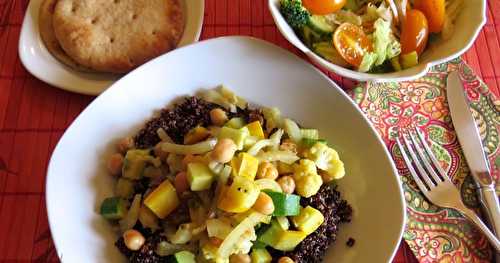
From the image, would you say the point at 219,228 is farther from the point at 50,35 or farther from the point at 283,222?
the point at 50,35

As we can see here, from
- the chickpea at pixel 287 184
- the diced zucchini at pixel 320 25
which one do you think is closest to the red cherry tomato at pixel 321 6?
the diced zucchini at pixel 320 25

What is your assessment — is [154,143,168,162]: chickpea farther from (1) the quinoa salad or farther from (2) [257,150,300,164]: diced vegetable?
(2) [257,150,300,164]: diced vegetable

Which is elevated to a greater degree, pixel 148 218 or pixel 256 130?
pixel 256 130

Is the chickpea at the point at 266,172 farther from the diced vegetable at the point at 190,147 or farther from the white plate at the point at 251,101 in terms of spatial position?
the white plate at the point at 251,101

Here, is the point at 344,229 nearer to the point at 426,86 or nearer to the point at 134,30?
the point at 426,86

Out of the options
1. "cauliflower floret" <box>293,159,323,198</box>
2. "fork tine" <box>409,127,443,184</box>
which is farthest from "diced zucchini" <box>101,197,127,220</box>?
"fork tine" <box>409,127,443,184</box>

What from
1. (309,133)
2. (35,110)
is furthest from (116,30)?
(309,133)

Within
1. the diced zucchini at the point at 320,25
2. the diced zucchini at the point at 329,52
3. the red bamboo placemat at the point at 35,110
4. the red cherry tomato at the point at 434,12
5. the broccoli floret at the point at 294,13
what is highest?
the red cherry tomato at the point at 434,12
